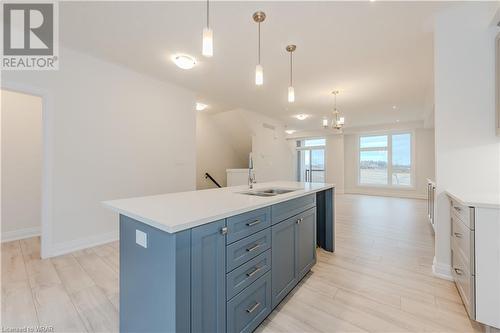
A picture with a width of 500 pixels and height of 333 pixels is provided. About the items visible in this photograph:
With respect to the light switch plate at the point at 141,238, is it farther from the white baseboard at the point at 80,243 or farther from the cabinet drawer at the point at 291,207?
the white baseboard at the point at 80,243

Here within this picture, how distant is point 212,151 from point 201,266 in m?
5.79

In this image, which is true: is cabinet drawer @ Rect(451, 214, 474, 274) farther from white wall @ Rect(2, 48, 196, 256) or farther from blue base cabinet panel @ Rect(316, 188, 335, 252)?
white wall @ Rect(2, 48, 196, 256)

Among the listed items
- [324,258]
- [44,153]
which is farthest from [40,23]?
[324,258]

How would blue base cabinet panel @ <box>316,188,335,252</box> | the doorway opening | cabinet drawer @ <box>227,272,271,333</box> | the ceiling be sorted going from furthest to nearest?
the doorway opening, blue base cabinet panel @ <box>316,188,335,252</box>, the ceiling, cabinet drawer @ <box>227,272,271,333</box>

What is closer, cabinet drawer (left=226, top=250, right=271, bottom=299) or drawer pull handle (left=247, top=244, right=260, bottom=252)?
cabinet drawer (left=226, top=250, right=271, bottom=299)

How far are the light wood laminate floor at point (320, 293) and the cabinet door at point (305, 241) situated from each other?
148 millimetres

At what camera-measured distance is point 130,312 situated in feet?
4.21

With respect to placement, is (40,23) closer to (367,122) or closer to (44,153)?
(44,153)

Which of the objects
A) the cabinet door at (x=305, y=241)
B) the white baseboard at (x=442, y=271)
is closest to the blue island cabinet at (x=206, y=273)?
the cabinet door at (x=305, y=241)

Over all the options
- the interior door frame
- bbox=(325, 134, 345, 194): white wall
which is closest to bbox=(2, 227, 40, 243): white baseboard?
the interior door frame

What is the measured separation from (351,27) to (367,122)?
5.77 m

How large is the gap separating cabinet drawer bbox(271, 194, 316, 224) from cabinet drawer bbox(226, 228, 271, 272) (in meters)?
0.15

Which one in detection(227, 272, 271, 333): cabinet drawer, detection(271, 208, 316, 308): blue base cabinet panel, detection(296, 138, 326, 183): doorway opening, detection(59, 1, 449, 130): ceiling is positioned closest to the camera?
detection(227, 272, 271, 333): cabinet drawer

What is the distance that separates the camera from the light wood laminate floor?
1530 millimetres
